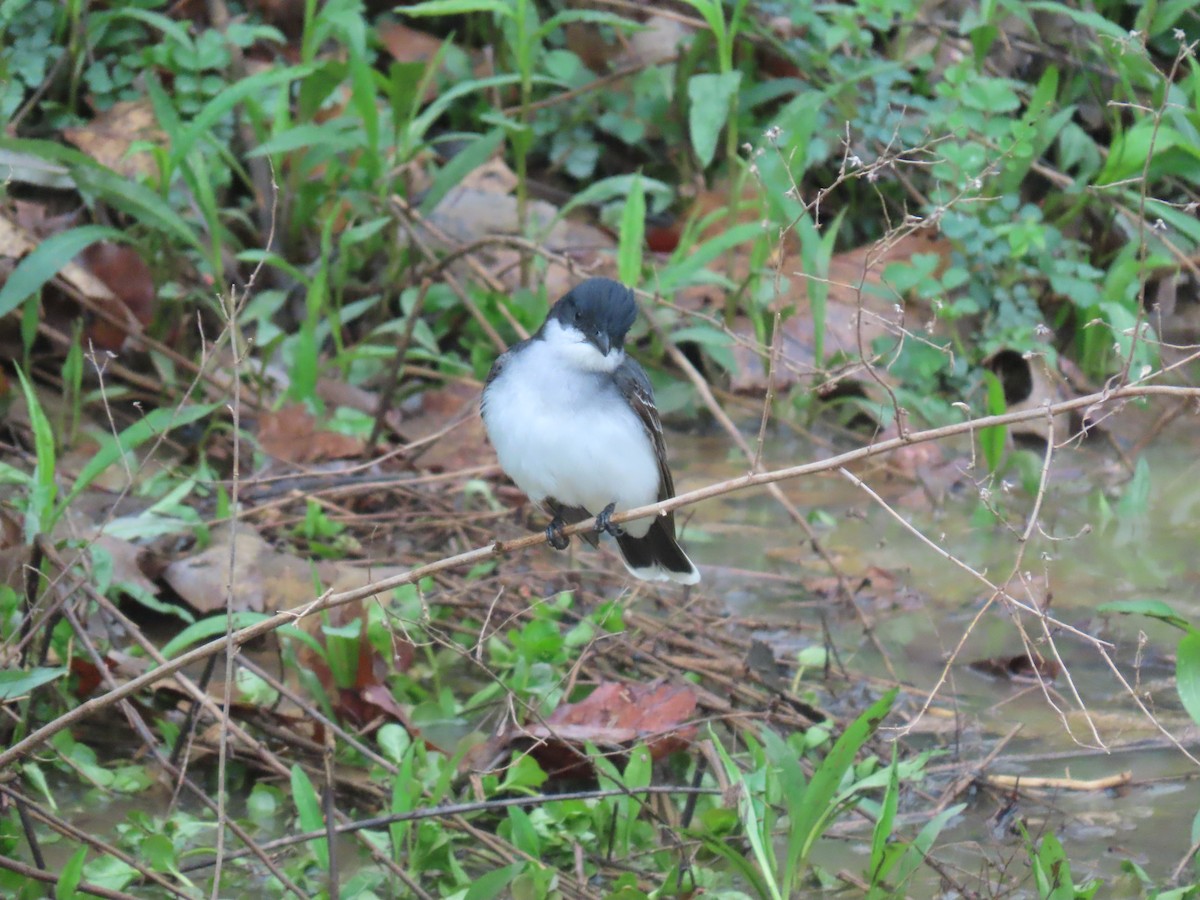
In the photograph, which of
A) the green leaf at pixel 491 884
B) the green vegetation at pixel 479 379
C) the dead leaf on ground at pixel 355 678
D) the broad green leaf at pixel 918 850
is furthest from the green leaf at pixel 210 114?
the broad green leaf at pixel 918 850

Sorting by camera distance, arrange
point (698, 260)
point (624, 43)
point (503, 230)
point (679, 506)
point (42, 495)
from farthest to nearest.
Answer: point (624, 43), point (503, 230), point (698, 260), point (42, 495), point (679, 506)

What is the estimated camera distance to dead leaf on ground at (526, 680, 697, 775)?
12.1 ft

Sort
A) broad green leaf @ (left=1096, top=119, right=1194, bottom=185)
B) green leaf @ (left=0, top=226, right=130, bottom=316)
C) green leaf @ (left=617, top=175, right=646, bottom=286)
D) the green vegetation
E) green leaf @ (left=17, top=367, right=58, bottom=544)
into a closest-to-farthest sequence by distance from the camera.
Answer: the green vegetation
green leaf @ (left=17, top=367, right=58, bottom=544)
green leaf @ (left=0, top=226, right=130, bottom=316)
green leaf @ (left=617, top=175, right=646, bottom=286)
broad green leaf @ (left=1096, top=119, right=1194, bottom=185)

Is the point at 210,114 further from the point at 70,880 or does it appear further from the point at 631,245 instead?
the point at 70,880

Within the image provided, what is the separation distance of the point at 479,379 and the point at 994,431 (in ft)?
6.42

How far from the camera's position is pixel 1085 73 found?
23.6 ft

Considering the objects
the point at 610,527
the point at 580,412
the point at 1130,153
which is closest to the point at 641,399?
the point at 580,412

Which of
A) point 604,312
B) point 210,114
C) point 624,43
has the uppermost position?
point 604,312

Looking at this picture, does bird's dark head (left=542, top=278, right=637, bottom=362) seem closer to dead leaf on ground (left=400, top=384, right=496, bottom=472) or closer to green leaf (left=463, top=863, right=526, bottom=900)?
green leaf (left=463, top=863, right=526, bottom=900)

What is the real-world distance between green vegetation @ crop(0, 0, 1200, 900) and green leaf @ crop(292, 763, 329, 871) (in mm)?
11

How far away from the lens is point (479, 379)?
5938mm

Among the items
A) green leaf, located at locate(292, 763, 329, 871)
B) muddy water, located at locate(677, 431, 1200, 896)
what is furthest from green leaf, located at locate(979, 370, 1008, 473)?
green leaf, located at locate(292, 763, 329, 871)

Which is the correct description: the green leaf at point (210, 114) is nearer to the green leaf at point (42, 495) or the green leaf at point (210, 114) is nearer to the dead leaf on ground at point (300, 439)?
the dead leaf on ground at point (300, 439)

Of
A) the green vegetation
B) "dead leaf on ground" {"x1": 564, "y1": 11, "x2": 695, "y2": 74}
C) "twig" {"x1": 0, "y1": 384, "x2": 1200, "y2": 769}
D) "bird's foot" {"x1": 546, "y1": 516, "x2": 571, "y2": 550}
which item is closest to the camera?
"twig" {"x1": 0, "y1": 384, "x2": 1200, "y2": 769}
